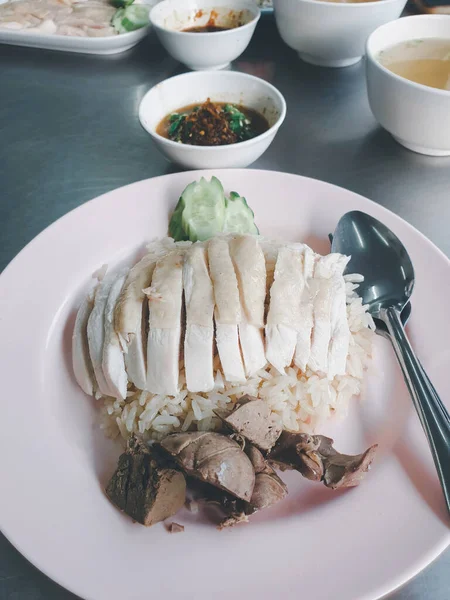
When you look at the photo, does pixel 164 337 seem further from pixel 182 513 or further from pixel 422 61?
pixel 422 61

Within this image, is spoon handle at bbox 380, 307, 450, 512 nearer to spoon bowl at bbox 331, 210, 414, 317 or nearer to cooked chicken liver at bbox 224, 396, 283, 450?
spoon bowl at bbox 331, 210, 414, 317

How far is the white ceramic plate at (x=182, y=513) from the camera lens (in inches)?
49.1

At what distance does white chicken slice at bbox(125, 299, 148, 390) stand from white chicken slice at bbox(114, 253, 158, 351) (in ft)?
0.06

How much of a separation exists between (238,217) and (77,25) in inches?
95.8

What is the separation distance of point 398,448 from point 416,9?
3755mm

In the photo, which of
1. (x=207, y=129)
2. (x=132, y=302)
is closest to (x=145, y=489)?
(x=132, y=302)

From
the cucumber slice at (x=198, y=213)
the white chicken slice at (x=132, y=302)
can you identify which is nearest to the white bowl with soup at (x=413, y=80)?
the cucumber slice at (x=198, y=213)

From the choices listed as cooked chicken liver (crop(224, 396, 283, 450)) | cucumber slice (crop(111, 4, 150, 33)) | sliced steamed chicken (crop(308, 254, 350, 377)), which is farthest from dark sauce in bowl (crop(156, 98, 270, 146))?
cooked chicken liver (crop(224, 396, 283, 450))

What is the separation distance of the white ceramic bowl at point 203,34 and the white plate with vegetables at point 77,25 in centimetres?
36

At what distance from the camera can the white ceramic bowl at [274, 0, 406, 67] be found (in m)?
2.87

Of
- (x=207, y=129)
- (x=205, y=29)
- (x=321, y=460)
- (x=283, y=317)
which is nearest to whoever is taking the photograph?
(x=321, y=460)

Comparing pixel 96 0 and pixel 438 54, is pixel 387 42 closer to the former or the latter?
pixel 438 54

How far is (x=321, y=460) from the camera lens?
149cm

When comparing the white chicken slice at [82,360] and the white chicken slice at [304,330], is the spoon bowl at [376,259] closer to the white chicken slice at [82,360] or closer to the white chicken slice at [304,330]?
the white chicken slice at [304,330]
